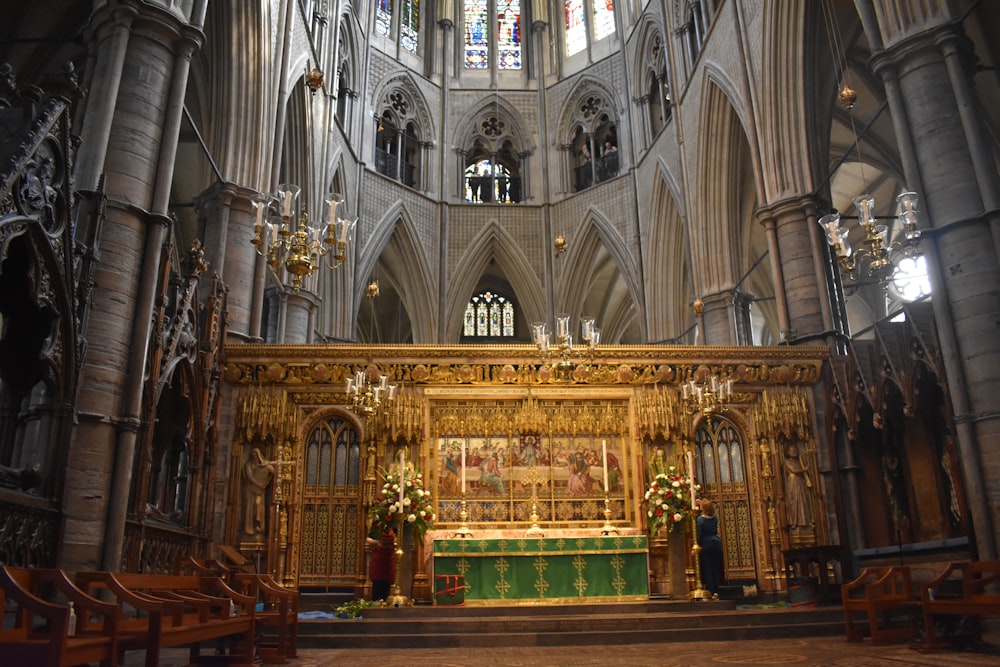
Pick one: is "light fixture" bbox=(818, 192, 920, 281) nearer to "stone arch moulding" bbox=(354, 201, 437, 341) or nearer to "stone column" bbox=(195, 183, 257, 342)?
"stone column" bbox=(195, 183, 257, 342)

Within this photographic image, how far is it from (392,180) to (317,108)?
247 inches

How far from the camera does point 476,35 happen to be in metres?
30.7

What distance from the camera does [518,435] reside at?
12.8 metres

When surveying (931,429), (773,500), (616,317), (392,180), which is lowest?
(773,500)

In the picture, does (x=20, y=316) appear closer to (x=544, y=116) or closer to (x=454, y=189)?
(x=454, y=189)

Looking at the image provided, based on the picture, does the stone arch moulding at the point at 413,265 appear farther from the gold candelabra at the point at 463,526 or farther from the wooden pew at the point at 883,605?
the wooden pew at the point at 883,605

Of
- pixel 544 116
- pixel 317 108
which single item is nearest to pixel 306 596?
Result: pixel 317 108

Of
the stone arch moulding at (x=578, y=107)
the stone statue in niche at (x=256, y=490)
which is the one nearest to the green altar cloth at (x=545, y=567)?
the stone statue in niche at (x=256, y=490)

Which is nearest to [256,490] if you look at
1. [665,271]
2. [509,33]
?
[665,271]

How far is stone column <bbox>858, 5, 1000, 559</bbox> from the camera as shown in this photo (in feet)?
33.0

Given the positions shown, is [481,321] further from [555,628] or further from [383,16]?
[555,628]

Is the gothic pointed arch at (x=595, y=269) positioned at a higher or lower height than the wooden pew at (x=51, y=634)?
higher

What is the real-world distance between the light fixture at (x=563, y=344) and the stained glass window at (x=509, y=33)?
20.4 m

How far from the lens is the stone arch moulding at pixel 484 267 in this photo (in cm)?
2683
